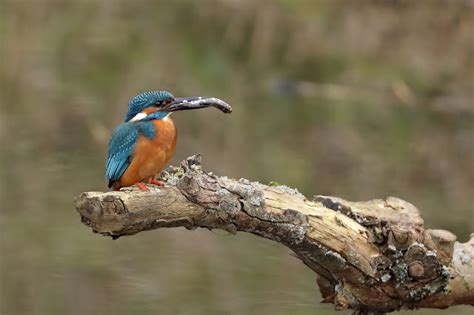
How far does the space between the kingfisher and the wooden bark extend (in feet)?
0.29

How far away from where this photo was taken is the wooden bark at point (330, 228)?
4.11 meters

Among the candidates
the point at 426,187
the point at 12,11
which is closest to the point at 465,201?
the point at 426,187

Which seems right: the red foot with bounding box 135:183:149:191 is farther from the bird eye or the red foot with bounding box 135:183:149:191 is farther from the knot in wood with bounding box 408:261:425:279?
the knot in wood with bounding box 408:261:425:279

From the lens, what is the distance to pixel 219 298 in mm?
5770

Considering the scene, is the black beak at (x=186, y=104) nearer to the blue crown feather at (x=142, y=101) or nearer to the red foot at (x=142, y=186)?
the blue crown feather at (x=142, y=101)

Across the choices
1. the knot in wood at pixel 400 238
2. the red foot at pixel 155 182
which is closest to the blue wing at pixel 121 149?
the red foot at pixel 155 182

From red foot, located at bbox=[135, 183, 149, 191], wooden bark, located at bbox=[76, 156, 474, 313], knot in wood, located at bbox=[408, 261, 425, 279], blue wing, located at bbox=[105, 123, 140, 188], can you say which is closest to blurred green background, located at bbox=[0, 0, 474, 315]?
wooden bark, located at bbox=[76, 156, 474, 313]

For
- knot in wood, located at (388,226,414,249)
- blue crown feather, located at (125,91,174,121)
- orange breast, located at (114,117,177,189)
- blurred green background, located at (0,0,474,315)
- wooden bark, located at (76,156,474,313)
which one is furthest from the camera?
blurred green background, located at (0,0,474,315)

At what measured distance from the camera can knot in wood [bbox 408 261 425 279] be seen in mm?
4602

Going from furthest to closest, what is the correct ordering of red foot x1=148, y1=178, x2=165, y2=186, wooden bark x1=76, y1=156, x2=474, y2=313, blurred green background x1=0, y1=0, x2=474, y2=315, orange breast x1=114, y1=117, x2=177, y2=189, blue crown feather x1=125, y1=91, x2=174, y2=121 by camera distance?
1. blurred green background x1=0, y1=0, x2=474, y2=315
2. blue crown feather x1=125, y1=91, x2=174, y2=121
3. orange breast x1=114, y1=117, x2=177, y2=189
4. red foot x1=148, y1=178, x2=165, y2=186
5. wooden bark x1=76, y1=156, x2=474, y2=313

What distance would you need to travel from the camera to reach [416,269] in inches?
181

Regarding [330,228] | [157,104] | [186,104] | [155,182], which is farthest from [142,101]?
[330,228]

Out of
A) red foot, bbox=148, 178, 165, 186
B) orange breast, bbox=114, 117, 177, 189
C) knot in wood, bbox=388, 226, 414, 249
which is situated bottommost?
knot in wood, bbox=388, 226, 414, 249

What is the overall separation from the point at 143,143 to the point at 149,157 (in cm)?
5
